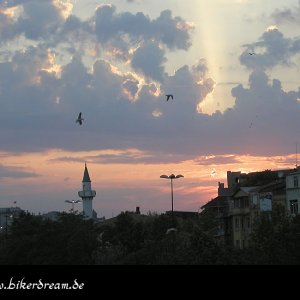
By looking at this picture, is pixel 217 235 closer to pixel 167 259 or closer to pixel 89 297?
pixel 167 259

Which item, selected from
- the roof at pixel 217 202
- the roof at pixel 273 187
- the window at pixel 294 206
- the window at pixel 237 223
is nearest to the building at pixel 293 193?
the window at pixel 294 206

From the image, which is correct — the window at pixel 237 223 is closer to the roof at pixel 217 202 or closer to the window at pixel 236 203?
the window at pixel 236 203

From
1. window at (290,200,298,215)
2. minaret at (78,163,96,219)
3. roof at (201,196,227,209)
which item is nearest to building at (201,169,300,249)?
window at (290,200,298,215)

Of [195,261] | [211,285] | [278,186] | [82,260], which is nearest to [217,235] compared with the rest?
[278,186]

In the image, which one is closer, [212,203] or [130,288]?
[130,288]

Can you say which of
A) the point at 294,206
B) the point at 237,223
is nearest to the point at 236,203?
the point at 237,223

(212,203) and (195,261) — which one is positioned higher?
(212,203)

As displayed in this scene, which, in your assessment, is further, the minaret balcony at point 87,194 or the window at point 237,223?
the minaret balcony at point 87,194

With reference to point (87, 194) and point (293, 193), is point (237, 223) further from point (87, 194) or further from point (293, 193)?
point (87, 194)

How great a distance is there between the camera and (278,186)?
10081 cm

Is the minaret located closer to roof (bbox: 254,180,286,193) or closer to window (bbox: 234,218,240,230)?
window (bbox: 234,218,240,230)

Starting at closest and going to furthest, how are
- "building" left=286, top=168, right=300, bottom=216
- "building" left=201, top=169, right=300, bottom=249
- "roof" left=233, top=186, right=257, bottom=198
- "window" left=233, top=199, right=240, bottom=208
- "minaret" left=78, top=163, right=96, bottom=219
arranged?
Answer: 1. "building" left=286, top=168, right=300, bottom=216
2. "building" left=201, top=169, right=300, bottom=249
3. "roof" left=233, top=186, right=257, bottom=198
4. "window" left=233, top=199, right=240, bottom=208
5. "minaret" left=78, top=163, right=96, bottom=219

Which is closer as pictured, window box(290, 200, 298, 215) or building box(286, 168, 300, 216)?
building box(286, 168, 300, 216)

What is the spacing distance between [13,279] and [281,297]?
993 centimetres
